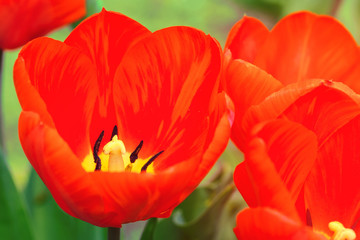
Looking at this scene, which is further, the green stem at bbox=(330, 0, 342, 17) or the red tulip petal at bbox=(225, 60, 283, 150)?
the green stem at bbox=(330, 0, 342, 17)

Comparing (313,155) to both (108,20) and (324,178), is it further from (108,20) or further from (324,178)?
(108,20)

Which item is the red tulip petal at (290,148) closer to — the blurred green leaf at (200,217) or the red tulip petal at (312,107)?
the red tulip petal at (312,107)

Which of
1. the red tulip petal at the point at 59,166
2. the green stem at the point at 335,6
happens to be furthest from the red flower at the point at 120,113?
the green stem at the point at 335,6

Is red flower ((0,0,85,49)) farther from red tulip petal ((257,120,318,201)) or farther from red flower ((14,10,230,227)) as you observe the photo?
red tulip petal ((257,120,318,201))

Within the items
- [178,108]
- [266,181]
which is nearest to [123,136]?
[178,108]

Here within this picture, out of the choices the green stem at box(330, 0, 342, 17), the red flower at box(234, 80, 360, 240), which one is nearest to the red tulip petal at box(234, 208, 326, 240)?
the red flower at box(234, 80, 360, 240)

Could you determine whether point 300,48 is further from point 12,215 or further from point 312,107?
point 12,215
